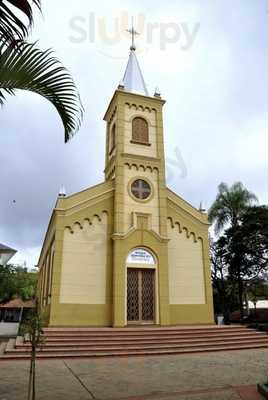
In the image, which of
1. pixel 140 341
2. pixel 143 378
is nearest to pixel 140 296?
pixel 140 341

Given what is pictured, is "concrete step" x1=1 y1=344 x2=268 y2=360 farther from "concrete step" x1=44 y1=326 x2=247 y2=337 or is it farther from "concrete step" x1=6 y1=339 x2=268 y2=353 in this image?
"concrete step" x1=44 y1=326 x2=247 y2=337

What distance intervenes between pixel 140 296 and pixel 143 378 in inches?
336

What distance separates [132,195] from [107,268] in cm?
421

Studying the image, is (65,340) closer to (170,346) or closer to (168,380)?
(170,346)

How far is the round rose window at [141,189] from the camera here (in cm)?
1850

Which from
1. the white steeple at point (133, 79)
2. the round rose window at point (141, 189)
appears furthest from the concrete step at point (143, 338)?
the white steeple at point (133, 79)

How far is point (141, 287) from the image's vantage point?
16.8 meters

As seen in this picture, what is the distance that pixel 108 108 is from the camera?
21.7 metres

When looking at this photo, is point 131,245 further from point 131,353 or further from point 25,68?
point 25,68

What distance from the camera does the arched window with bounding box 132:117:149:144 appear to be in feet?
64.6

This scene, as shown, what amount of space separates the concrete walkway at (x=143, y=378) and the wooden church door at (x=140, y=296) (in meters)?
4.87

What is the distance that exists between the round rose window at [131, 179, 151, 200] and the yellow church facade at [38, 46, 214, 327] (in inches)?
2.2

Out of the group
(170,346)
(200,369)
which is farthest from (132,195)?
(200,369)

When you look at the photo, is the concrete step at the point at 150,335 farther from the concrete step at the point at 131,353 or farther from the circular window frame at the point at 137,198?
the circular window frame at the point at 137,198
